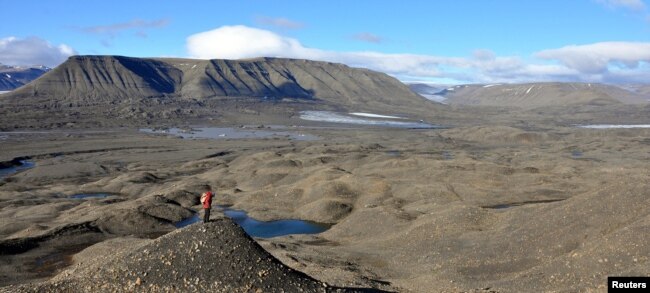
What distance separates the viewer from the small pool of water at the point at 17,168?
78688 mm

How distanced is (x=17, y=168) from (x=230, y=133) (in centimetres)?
6800

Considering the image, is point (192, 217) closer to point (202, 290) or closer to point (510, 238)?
point (510, 238)

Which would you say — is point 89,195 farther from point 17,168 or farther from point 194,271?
point 194,271

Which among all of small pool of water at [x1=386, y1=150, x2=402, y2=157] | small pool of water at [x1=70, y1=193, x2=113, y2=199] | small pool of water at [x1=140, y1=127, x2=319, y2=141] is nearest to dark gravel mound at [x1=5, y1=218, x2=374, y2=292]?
small pool of water at [x1=70, y1=193, x2=113, y2=199]

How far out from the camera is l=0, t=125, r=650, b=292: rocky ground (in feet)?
80.3

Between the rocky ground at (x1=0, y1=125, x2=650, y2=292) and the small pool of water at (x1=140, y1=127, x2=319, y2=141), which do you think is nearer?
the rocky ground at (x1=0, y1=125, x2=650, y2=292)

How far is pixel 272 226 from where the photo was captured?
4891 centimetres

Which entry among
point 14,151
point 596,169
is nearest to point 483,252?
point 596,169

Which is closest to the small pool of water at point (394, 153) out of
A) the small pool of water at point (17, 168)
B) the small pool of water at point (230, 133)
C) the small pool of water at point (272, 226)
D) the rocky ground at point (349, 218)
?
the rocky ground at point (349, 218)

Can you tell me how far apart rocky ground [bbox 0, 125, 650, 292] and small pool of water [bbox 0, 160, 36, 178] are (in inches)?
80.9

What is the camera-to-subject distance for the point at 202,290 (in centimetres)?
1814

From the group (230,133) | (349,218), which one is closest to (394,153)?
(349,218)

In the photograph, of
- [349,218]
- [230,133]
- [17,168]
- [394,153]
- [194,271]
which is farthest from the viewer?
[230,133]

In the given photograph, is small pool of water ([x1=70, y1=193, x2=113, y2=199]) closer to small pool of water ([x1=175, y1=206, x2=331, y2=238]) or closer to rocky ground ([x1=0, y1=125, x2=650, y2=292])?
rocky ground ([x1=0, y1=125, x2=650, y2=292])
